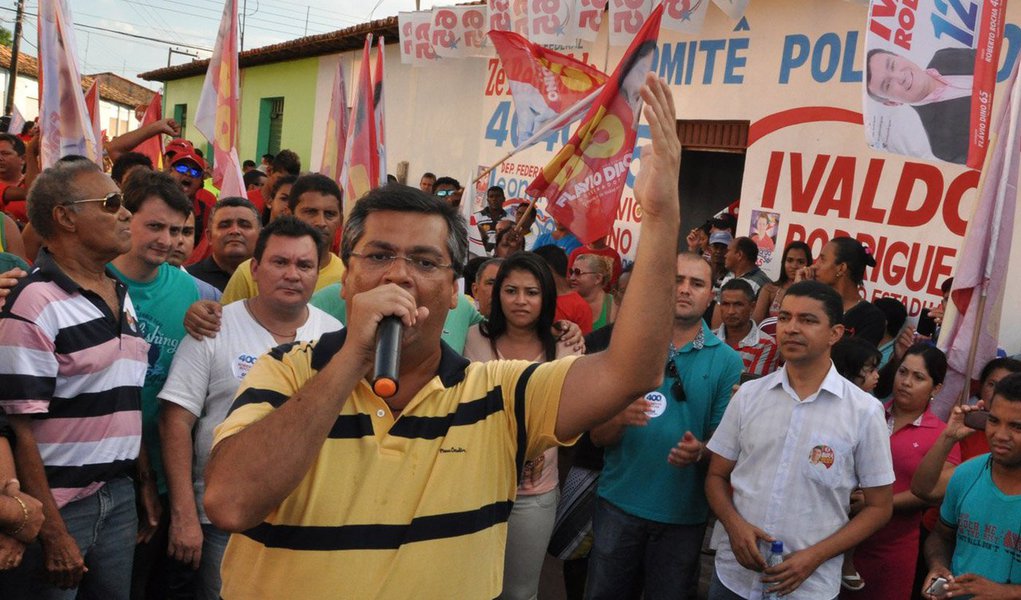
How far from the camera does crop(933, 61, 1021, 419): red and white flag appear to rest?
4.23m

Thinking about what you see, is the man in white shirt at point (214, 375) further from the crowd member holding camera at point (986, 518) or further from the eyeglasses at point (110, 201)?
the crowd member holding camera at point (986, 518)

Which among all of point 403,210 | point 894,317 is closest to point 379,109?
point 894,317

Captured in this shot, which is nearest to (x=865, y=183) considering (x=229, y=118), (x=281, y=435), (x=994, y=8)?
(x=994, y=8)

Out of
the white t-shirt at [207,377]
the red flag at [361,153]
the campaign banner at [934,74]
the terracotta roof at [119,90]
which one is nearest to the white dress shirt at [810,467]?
the white t-shirt at [207,377]

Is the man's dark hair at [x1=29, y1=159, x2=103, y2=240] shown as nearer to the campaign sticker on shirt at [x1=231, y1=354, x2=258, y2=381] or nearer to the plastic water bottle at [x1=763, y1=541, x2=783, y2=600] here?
the campaign sticker on shirt at [x1=231, y1=354, x2=258, y2=381]

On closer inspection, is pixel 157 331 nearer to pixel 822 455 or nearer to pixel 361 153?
pixel 822 455

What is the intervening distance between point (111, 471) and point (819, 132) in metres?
6.83

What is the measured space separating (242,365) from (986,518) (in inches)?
113

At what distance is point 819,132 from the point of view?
8031mm

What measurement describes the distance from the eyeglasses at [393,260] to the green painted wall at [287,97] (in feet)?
64.2

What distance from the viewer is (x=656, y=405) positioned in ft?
13.1

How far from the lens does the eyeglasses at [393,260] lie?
1844 mm

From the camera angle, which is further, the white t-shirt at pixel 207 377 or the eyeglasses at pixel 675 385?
the eyeglasses at pixel 675 385

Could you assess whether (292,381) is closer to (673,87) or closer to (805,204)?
(805,204)
